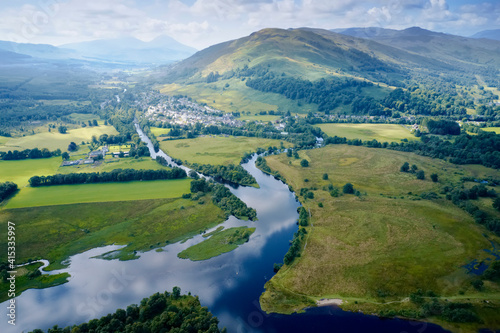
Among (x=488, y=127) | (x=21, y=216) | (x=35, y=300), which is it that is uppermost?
(x=488, y=127)

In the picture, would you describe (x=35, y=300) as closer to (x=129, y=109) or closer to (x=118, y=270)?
(x=118, y=270)

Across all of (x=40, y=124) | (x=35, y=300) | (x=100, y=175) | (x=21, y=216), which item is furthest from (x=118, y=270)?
(x=40, y=124)

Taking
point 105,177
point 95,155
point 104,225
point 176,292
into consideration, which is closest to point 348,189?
point 176,292

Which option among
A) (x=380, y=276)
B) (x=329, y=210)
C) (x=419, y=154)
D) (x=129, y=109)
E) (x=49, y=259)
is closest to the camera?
(x=380, y=276)

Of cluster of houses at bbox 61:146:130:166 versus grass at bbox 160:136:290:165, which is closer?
cluster of houses at bbox 61:146:130:166

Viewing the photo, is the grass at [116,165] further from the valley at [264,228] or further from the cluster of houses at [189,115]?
the cluster of houses at [189,115]

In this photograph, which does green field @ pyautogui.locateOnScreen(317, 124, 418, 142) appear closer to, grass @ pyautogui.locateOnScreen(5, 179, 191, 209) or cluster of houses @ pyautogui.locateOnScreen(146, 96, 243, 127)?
cluster of houses @ pyautogui.locateOnScreen(146, 96, 243, 127)

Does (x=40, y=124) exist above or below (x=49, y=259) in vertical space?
above

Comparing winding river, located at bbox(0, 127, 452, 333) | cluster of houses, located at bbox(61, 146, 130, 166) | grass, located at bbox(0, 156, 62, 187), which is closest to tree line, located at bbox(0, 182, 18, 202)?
grass, located at bbox(0, 156, 62, 187)
